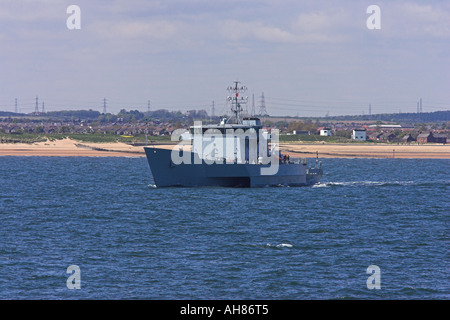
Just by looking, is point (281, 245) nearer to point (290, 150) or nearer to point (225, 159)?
point (225, 159)

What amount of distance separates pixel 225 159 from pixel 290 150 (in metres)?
106

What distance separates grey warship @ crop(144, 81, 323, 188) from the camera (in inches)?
2345

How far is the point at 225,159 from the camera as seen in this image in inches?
2379

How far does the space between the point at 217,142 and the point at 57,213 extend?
19.0m

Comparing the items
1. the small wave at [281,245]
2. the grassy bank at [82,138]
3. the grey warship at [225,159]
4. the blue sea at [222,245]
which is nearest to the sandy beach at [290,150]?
the grassy bank at [82,138]

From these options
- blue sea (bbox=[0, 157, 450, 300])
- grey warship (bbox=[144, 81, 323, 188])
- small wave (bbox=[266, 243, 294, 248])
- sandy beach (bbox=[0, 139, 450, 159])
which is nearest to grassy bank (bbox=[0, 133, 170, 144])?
sandy beach (bbox=[0, 139, 450, 159])

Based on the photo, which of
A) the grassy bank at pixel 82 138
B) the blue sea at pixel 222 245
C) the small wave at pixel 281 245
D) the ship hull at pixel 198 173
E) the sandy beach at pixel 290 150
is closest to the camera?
the blue sea at pixel 222 245

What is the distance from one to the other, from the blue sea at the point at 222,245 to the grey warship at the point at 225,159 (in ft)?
4.46

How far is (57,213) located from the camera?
48531 mm

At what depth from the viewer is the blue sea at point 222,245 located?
86.3 feet

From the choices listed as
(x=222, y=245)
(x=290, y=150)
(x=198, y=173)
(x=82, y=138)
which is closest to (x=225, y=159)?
(x=198, y=173)

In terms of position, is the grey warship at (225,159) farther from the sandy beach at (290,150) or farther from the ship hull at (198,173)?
the sandy beach at (290,150)
